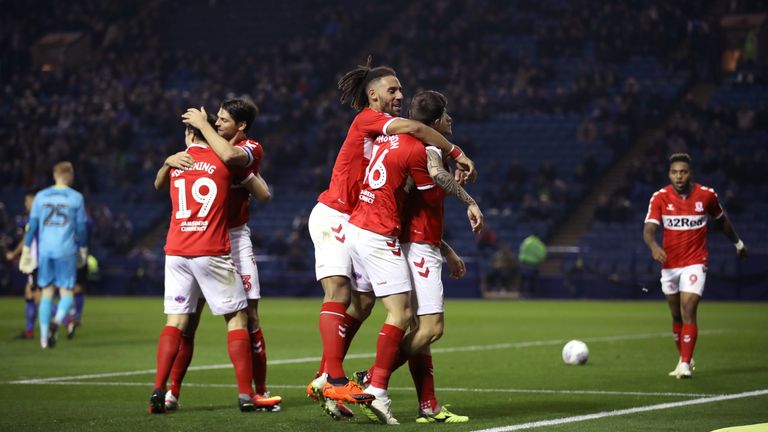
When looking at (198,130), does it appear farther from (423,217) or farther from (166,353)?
(423,217)

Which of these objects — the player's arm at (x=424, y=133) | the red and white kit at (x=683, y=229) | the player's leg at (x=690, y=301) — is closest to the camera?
the player's arm at (x=424, y=133)

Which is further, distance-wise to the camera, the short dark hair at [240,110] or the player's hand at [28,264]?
the player's hand at [28,264]

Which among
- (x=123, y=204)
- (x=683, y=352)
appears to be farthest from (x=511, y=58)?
(x=683, y=352)

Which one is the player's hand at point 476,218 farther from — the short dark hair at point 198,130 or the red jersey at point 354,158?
the short dark hair at point 198,130

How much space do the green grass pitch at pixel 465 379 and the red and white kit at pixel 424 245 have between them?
35.2 inches

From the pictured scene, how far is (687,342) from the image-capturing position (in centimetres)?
1203

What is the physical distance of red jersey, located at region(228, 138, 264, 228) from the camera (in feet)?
29.2

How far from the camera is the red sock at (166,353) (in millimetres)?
8602

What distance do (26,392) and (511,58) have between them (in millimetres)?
31780

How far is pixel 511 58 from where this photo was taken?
4047 cm

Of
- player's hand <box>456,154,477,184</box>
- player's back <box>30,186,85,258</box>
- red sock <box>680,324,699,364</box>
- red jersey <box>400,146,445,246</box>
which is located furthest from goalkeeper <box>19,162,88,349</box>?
player's hand <box>456,154,477,184</box>

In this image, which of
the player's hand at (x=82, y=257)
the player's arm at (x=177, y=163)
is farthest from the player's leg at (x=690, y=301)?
the player's hand at (x=82, y=257)

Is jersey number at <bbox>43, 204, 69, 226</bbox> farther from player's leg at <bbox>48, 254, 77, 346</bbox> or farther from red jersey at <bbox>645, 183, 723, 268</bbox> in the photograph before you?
red jersey at <bbox>645, 183, 723, 268</bbox>

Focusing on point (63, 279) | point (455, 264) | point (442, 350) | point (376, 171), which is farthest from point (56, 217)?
point (376, 171)
